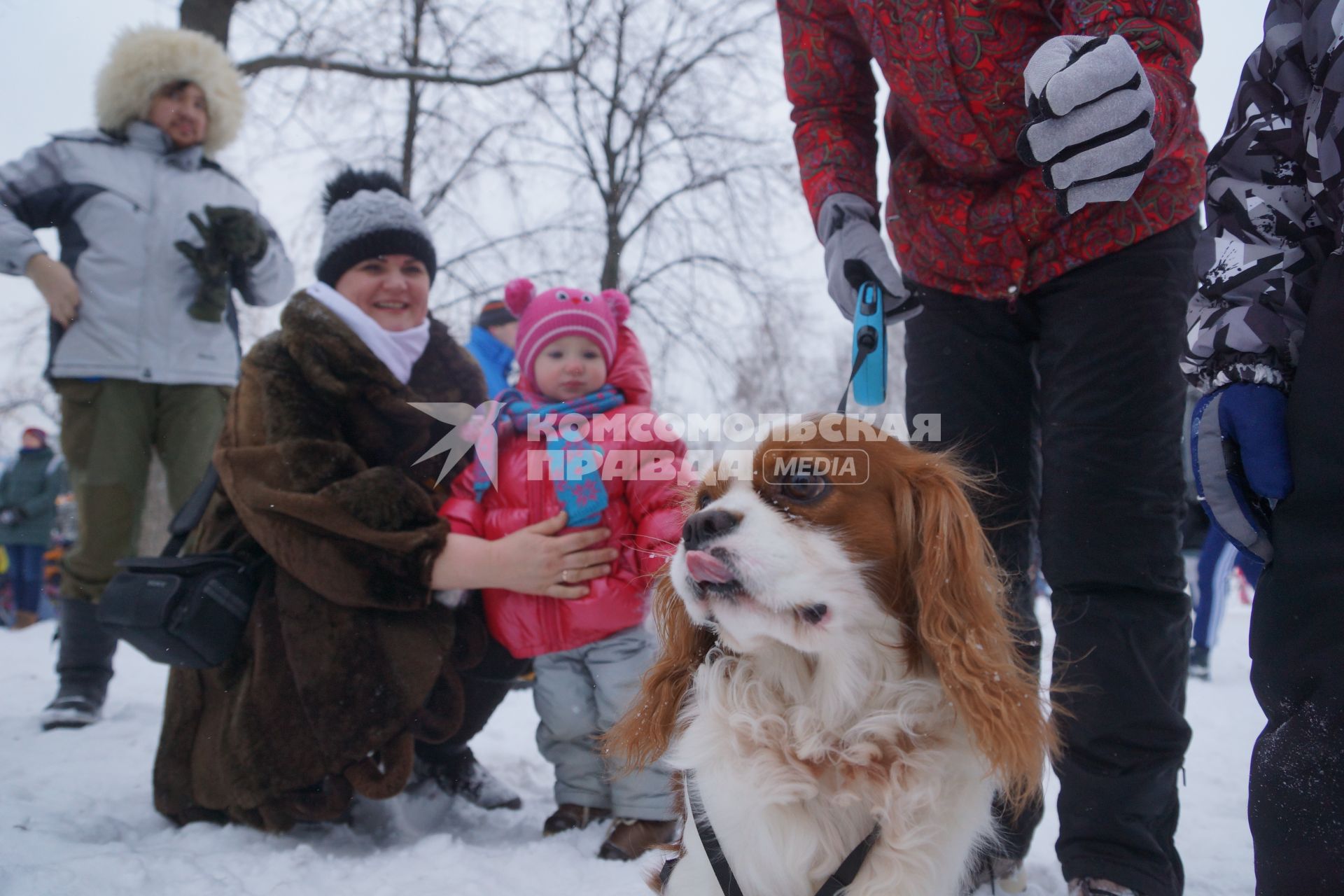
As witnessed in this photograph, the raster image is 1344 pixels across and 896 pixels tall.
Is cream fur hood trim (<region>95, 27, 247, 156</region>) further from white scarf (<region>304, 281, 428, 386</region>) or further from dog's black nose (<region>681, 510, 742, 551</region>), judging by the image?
dog's black nose (<region>681, 510, 742, 551</region>)

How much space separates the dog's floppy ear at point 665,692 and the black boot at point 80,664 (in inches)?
97.3

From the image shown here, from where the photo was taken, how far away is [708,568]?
1474 mm

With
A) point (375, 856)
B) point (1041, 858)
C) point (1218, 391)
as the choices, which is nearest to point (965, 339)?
point (1218, 391)

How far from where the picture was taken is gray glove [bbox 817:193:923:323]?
80.7 inches

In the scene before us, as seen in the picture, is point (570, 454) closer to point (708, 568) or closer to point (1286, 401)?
point (708, 568)

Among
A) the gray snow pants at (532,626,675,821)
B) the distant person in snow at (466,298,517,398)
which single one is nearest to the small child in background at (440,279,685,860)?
the gray snow pants at (532,626,675,821)

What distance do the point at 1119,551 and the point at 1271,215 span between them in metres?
0.73

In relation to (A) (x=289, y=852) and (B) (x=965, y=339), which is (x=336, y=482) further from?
(B) (x=965, y=339)

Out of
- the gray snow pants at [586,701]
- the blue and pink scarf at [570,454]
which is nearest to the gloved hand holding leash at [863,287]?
the blue and pink scarf at [570,454]

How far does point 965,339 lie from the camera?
2123 mm

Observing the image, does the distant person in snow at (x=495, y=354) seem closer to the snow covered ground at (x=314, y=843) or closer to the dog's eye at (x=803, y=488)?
the snow covered ground at (x=314, y=843)

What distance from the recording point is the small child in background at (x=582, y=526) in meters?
2.58

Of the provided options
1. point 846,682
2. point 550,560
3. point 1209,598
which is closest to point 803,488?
point 846,682

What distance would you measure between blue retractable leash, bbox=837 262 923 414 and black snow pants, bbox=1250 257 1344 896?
2.54 ft
